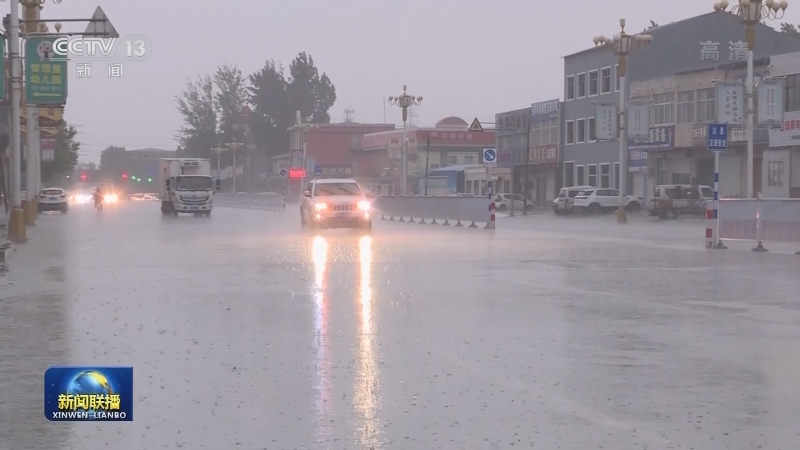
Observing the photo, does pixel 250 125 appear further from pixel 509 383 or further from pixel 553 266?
pixel 509 383

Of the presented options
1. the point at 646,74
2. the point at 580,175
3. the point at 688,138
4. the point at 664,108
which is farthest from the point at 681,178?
the point at 580,175

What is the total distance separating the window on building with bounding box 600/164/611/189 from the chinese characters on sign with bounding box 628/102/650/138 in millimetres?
16398

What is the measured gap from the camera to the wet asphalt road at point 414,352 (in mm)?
7398

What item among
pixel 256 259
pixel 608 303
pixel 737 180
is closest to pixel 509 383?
pixel 608 303

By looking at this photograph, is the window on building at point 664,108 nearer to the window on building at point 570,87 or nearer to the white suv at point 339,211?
the window on building at point 570,87

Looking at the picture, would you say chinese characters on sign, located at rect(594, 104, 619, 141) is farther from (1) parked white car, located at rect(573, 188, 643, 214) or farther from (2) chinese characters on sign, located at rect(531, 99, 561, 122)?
(2) chinese characters on sign, located at rect(531, 99, 561, 122)

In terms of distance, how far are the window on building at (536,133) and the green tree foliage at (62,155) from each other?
112 ft

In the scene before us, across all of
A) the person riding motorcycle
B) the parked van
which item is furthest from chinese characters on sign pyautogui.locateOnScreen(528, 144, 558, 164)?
the person riding motorcycle

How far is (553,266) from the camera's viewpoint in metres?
21.6

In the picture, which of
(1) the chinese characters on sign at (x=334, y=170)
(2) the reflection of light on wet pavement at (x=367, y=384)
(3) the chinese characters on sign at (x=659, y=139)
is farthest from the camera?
(1) the chinese characters on sign at (x=334, y=170)

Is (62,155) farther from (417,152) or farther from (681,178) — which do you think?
(681,178)

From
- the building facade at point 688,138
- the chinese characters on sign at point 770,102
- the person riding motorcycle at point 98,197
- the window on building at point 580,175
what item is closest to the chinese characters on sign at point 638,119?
the building facade at point 688,138

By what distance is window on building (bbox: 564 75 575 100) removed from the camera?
8088 cm

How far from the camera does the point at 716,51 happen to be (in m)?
66.7
